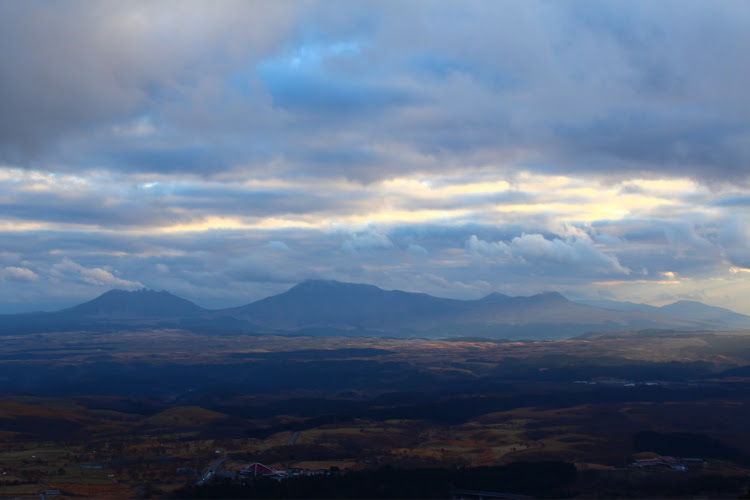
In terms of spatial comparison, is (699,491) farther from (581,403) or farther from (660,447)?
(581,403)

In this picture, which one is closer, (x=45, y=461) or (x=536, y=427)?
(x=45, y=461)

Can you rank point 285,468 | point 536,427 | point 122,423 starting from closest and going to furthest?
point 285,468 → point 536,427 → point 122,423

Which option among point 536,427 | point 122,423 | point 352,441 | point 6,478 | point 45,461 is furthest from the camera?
point 122,423

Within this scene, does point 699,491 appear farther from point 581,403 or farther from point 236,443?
point 581,403

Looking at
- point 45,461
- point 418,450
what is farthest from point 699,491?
point 45,461

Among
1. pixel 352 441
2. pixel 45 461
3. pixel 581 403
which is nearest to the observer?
pixel 45 461

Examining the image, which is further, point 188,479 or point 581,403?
point 581,403

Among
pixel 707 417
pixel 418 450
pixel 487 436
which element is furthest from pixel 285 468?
pixel 707 417

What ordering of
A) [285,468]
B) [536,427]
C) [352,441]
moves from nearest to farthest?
1. [285,468]
2. [352,441]
3. [536,427]
